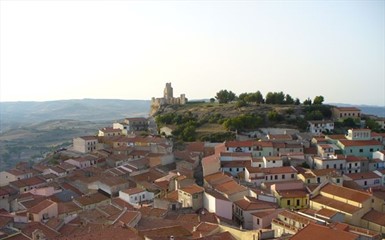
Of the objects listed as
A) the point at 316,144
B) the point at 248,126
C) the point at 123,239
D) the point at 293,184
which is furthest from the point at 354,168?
the point at 123,239

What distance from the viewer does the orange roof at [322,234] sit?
1811 centimetres

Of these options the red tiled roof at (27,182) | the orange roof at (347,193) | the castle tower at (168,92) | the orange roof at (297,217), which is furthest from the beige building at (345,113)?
the red tiled roof at (27,182)

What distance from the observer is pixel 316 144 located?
143ft

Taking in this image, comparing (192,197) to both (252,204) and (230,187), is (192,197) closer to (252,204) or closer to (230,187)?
(230,187)

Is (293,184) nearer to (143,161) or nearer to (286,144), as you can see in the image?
(286,144)

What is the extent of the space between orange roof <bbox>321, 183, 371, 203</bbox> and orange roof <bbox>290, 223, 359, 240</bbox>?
10.4 m

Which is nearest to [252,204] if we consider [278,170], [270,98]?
[278,170]

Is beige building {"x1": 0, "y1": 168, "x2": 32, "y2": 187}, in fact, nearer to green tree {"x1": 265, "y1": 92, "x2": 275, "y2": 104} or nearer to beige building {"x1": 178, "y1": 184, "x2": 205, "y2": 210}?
beige building {"x1": 178, "y1": 184, "x2": 205, "y2": 210}

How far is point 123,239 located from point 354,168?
80.2 feet

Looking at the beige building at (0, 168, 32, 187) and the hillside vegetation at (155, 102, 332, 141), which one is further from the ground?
the hillside vegetation at (155, 102, 332, 141)

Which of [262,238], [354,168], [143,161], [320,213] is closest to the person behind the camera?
[262,238]

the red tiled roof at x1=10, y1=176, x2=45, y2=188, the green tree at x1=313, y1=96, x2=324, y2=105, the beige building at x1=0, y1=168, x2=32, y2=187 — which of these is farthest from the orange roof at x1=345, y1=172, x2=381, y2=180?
the green tree at x1=313, y1=96, x2=324, y2=105

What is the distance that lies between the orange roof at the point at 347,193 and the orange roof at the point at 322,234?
10.4m

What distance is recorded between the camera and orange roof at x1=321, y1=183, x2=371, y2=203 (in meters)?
28.4
